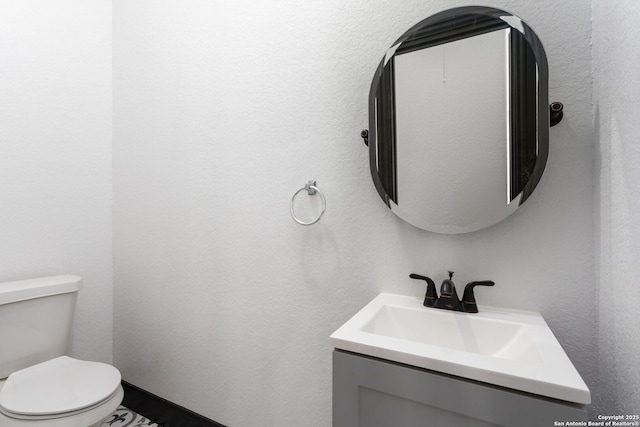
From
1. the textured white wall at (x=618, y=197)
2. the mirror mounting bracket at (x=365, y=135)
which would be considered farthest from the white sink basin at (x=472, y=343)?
the mirror mounting bracket at (x=365, y=135)

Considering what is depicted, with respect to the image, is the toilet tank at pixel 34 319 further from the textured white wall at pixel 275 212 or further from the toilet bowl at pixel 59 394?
the textured white wall at pixel 275 212

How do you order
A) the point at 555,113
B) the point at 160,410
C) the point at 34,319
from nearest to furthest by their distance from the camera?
1. the point at 555,113
2. the point at 34,319
3. the point at 160,410

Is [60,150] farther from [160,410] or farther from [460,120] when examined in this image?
[460,120]

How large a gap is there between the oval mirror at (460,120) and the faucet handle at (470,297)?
0.55 feet

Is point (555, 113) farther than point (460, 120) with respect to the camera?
No

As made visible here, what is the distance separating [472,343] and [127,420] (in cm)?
181

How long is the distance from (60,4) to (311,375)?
228cm

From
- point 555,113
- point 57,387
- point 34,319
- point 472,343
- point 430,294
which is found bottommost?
point 57,387

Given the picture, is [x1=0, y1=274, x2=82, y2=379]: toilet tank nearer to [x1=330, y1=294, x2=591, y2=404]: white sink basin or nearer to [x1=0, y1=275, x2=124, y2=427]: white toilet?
[x1=0, y1=275, x2=124, y2=427]: white toilet

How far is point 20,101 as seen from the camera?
1626 mm

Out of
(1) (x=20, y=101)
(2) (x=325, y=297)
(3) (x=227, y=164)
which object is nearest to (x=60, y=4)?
(1) (x=20, y=101)

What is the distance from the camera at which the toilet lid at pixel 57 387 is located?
3.65 ft

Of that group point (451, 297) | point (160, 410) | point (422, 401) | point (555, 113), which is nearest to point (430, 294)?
point (451, 297)

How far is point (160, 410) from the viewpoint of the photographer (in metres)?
1.71
